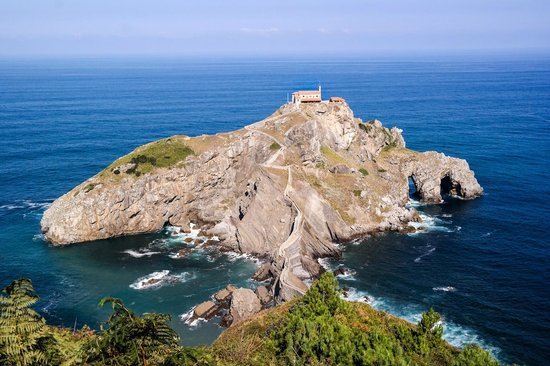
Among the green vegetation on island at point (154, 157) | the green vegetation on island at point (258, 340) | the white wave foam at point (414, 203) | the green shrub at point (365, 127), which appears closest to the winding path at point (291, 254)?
the green vegetation on island at point (258, 340)

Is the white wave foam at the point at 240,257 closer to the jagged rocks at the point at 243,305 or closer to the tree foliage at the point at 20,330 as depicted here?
the jagged rocks at the point at 243,305

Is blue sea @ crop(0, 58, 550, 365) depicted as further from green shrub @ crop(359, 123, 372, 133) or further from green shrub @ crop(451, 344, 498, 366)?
green shrub @ crop(359, 123, 372, 133)

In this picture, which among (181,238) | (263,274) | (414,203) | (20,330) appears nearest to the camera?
(20,330)

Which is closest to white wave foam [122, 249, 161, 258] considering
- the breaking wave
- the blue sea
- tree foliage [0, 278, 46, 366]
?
the blue sea

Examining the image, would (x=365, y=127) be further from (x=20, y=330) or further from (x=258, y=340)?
(x=20, y=330)

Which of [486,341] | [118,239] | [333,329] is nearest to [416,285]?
[486,341]

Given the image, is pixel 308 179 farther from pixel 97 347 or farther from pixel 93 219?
pixel 97 347

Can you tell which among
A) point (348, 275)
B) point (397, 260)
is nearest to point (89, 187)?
point (348, 275)
